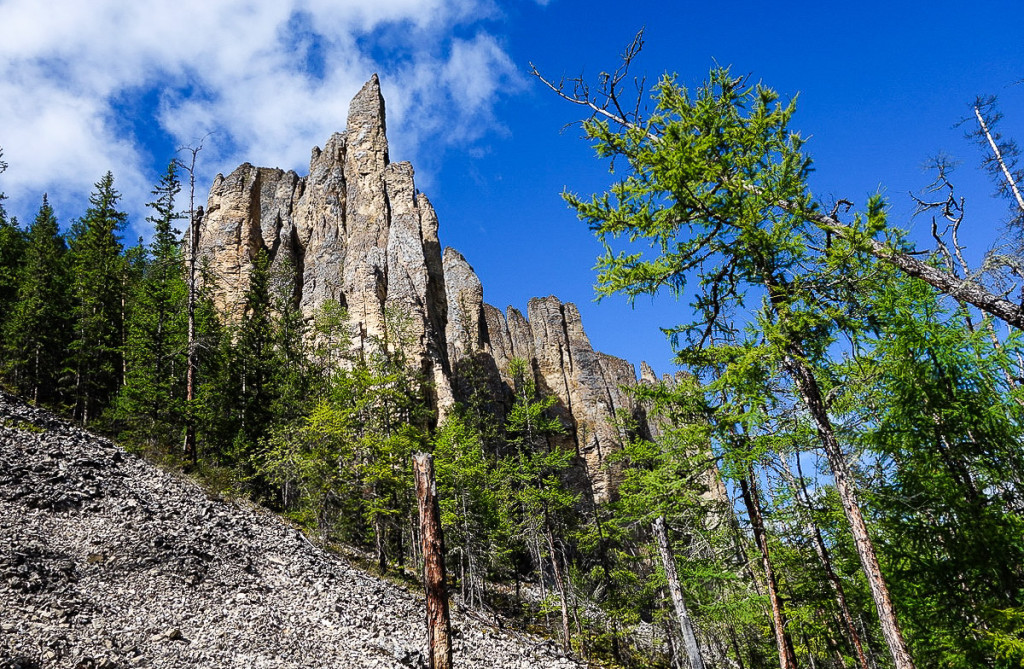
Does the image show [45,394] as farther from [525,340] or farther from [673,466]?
[525,340]

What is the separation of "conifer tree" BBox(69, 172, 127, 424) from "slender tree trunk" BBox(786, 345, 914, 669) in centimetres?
2959

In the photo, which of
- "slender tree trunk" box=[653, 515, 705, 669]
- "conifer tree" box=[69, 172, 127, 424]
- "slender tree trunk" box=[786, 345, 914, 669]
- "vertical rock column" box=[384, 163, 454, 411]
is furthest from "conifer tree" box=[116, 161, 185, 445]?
"slender tree trunk" box=[786, 345, 914, 669]

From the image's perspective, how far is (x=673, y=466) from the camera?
8086 mm

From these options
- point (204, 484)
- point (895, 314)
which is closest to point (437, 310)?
point (204, 484)

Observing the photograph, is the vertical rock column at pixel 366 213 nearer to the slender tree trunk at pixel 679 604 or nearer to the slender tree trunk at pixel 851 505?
the slender tree trunk at pixel 679 604

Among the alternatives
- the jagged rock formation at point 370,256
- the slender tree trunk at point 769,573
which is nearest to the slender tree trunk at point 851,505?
the slender tree trunk at point 769,573

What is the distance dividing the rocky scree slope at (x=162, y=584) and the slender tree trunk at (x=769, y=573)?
18.2 feet

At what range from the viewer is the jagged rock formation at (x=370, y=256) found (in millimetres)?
47156

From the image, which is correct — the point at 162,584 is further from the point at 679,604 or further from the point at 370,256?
the point at 370,256

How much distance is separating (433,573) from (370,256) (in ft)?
146

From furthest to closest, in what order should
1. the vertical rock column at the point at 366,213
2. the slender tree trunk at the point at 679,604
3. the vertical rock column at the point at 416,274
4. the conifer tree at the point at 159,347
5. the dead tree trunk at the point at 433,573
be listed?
the vertical rock column at the point at 366,213, the vertical rock column at the point at 416,274, the conifer tree at the point at 159,347, the slender tree trunk at the point at 679,604, the dead tree trunk at the point at 433,573

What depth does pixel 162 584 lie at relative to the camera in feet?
39.0

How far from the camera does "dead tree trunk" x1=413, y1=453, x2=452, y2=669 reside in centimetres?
793

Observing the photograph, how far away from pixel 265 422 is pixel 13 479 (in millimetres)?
13014
